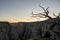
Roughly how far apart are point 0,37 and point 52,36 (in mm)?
6630

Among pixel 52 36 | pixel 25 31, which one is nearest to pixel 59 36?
pixel 52 36

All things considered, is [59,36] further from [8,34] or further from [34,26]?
[34,26]

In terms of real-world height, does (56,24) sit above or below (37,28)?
above

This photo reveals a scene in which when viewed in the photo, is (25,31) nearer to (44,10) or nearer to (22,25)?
(22,25)

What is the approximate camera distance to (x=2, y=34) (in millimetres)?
17516

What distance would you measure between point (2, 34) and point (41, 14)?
5.15 metres

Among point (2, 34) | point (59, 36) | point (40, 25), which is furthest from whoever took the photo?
point (40, 25)

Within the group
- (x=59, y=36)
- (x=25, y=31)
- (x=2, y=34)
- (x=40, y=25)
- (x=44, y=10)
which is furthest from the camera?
(x=25, y=31)

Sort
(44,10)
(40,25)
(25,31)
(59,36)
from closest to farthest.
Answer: (59,36)
(44,10)
(40,25)
(25,31)

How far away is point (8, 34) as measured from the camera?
18312mm

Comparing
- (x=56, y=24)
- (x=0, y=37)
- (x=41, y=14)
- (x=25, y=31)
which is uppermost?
(x=41, y=14)

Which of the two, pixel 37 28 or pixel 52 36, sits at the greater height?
pixel 52 36

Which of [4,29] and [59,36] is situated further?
[4,29]

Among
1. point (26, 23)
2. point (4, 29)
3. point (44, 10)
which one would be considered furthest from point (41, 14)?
point (26, 23)
